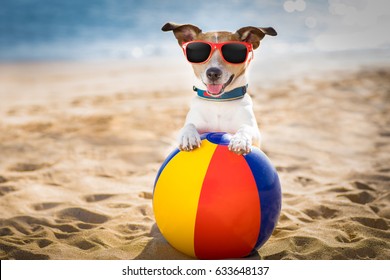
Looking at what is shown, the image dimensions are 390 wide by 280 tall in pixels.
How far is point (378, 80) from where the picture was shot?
10.5 m

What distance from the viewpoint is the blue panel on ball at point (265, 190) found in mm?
3271

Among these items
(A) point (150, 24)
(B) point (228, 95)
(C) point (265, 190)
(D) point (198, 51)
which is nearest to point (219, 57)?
(D) point (198, 51)

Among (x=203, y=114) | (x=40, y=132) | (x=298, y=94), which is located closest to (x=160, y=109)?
(x=40, y=132)

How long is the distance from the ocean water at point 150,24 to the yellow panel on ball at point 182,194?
514 centimetres

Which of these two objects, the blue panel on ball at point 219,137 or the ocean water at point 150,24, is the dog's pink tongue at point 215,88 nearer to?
the blue panel on ball at point 219,137

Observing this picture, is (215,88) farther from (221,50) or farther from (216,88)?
(221,50)

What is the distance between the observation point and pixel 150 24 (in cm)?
1708

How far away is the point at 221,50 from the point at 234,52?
0.09 metres

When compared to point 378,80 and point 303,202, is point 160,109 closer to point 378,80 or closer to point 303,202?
point 303,202

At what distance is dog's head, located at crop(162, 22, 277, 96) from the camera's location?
11.3ft

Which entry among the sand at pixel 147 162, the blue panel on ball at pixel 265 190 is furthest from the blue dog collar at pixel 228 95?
the sand at pixel 147 162

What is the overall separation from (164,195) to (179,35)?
1.25 m

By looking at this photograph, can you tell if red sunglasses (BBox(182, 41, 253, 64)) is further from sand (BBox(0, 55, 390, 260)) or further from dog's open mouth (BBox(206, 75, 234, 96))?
sand (BBox(0, 55, 390, 260))

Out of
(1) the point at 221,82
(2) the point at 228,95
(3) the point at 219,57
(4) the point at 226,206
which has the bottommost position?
(4) the point at 226,206
